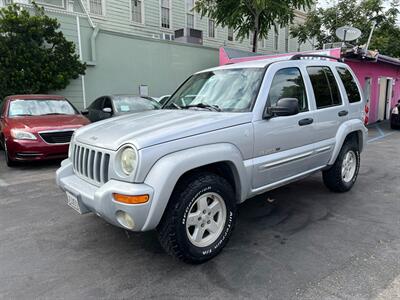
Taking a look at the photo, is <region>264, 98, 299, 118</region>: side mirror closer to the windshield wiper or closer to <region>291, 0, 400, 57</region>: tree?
the windshield wiper

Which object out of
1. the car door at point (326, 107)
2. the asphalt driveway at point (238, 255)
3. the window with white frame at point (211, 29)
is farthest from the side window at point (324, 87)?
the window with white frame at point (211, 29)

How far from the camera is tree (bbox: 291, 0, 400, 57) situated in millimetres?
19953

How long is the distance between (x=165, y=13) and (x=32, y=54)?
30.3ft

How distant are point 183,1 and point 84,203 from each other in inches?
688

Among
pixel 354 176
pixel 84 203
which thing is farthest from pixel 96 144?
pixel 354 176

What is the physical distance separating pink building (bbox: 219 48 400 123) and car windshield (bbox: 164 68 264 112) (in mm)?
8393

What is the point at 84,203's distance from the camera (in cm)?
297

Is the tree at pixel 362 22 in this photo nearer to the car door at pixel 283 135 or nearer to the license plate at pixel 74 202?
the car door at pixel 283 135

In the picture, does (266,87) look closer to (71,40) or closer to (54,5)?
(71,40)

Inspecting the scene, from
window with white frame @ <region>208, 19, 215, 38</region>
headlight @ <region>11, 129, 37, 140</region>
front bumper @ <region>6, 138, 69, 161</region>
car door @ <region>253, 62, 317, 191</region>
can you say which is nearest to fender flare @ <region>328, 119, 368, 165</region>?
car door @ <region>253, 62, 317, 191</region>

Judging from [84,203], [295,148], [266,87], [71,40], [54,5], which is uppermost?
[54,5]

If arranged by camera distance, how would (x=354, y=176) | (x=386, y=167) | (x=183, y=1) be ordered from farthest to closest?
(x=183, y=1) < (x=386, y=167) < (x=354, y=176)

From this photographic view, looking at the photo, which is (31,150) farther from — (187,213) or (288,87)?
(288,87)

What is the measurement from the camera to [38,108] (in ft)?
25.1
